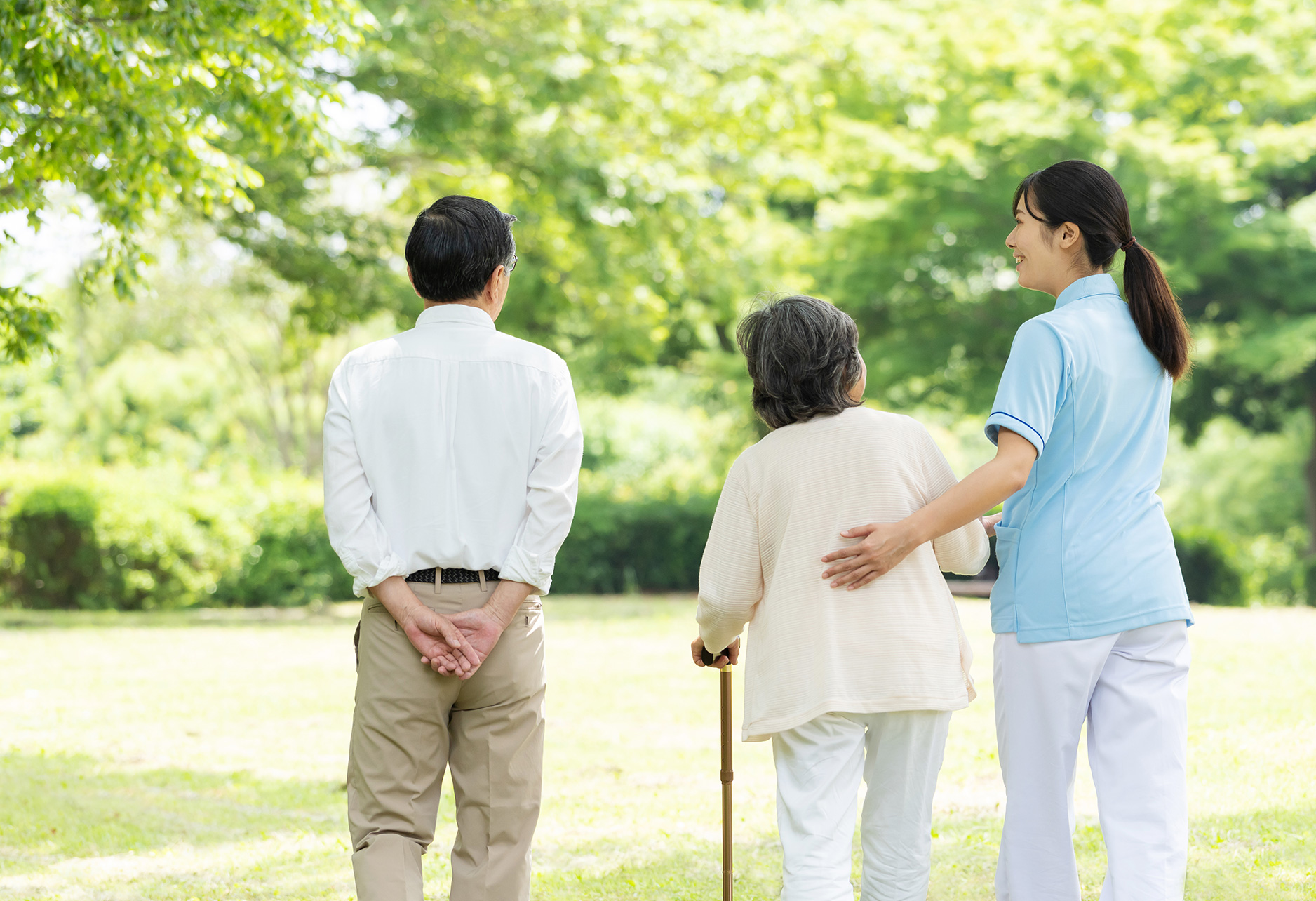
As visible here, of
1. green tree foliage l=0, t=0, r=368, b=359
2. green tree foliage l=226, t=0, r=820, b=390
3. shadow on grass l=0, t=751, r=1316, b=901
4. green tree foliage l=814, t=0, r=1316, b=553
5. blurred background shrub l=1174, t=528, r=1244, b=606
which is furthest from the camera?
green tree foliage l=814, t=0, r=1316, b=553

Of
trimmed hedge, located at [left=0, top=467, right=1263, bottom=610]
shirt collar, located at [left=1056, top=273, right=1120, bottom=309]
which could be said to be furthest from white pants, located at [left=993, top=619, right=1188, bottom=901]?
trimmed hedge, located at [left=0, top=467, right=1263, bottom=610]

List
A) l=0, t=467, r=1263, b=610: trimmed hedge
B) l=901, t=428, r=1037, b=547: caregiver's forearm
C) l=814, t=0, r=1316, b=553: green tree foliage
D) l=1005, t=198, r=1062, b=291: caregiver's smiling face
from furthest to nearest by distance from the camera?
l=814, t=0, r=1316, b=553: green tree foliage, l=0, t=467, r=1263, b=610: trimmed hedge, l=1005, t=198, r=1062, b=291: caregiver's smiling face, l=901, t=428, r=1037, b=547: caregiver's forearm

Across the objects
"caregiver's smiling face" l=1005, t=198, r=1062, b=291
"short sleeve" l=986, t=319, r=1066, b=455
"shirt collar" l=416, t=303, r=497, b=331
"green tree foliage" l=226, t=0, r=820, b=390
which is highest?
"green tree foliage" l=226, t=0, r=820, b=390

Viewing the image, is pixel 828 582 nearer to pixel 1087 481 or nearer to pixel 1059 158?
pixel 1087 481

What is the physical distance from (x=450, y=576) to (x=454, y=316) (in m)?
0.63

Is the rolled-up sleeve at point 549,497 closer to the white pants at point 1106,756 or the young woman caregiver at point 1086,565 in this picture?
the young woman caregiver at point 1086,565

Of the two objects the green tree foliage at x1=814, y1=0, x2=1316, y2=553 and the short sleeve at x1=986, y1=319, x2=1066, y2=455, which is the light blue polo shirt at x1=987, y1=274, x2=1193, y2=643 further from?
the green tree foliage at x1=814, y1=0, x2=1316, y2=553

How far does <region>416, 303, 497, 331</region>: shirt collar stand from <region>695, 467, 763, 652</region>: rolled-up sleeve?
0.73 metres

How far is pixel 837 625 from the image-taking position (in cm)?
279

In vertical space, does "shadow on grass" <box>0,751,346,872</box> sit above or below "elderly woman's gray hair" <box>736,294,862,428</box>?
below

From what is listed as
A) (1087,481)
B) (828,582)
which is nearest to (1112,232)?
(1087,481)

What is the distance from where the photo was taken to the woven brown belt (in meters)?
2.93

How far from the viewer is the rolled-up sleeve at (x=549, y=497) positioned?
9.56ft

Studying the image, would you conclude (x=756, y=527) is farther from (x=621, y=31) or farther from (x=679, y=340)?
(x=679, y=340)
